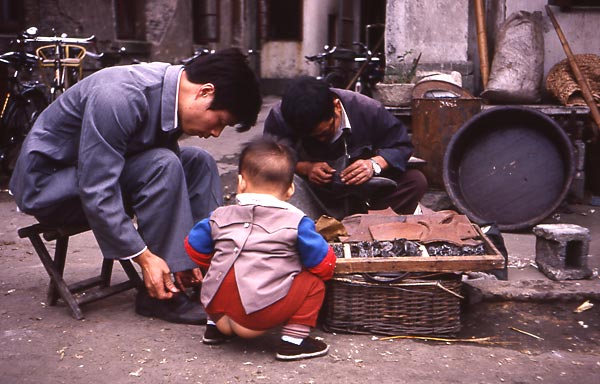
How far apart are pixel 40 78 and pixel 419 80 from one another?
462cm

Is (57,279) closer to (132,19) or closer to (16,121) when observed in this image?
(16,121)

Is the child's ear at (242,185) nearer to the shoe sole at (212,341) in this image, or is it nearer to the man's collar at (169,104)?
the man's collar at (169,104)

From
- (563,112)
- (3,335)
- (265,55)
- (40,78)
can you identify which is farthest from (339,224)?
(265,55)

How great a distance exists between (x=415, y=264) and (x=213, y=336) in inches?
35.9

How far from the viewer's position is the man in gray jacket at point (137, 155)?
2.91 m

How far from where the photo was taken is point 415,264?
298 cm

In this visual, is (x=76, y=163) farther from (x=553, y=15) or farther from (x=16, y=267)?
(x=553, y=15)

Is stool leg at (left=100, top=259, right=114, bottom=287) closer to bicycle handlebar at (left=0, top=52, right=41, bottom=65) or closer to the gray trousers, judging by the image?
the gray trousers

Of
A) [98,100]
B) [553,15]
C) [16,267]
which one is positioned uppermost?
[553,15]

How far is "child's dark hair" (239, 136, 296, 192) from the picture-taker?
8.95 feet

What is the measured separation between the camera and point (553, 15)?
6.88m

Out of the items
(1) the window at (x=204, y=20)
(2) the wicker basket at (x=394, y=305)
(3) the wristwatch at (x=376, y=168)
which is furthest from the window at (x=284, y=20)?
(2) the wicker basket at (x=394, y=305)

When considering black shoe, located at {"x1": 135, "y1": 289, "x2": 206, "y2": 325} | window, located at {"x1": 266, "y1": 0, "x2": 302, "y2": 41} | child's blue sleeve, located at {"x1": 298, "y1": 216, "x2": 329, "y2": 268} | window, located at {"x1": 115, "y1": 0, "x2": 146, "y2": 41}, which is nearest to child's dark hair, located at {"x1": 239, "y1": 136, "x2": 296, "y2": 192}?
child's blue sleeve, located at {"x1": 298, "y1": 216, "x2": 329, "y2": 268}

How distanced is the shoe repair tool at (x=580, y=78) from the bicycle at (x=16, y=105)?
525 cm
